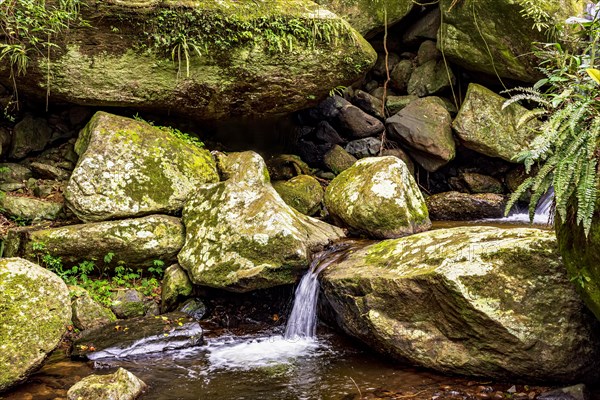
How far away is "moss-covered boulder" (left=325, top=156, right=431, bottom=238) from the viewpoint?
661 cm

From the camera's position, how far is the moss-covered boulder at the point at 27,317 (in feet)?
12.6

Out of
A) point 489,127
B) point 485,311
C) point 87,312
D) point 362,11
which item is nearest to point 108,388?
point 87,312

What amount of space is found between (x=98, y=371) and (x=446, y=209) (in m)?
7.14

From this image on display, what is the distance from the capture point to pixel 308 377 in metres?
4.25

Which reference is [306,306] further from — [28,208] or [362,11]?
[362,11]

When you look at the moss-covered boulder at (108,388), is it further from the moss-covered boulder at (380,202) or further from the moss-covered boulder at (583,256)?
the moss-covered boulder at (380,202)

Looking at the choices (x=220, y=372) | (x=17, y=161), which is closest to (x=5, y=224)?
(x=17, y=161)

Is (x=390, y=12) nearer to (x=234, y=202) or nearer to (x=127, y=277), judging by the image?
(x=234, y=202)

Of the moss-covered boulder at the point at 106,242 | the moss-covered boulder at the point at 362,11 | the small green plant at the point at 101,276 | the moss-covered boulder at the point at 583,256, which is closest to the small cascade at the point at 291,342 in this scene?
the small green plant at the point at 101,276

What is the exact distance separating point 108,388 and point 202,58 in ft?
17.5

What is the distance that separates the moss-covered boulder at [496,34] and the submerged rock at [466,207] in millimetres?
2555

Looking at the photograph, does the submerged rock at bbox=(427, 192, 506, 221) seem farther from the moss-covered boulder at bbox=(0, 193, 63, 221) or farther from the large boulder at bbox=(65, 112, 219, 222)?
the moss-covered boulder at bbox=(0, 193, 63, 221)

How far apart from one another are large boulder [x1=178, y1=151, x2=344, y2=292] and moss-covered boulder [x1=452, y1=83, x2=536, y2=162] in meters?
4.70

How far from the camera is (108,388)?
3.71 meters
